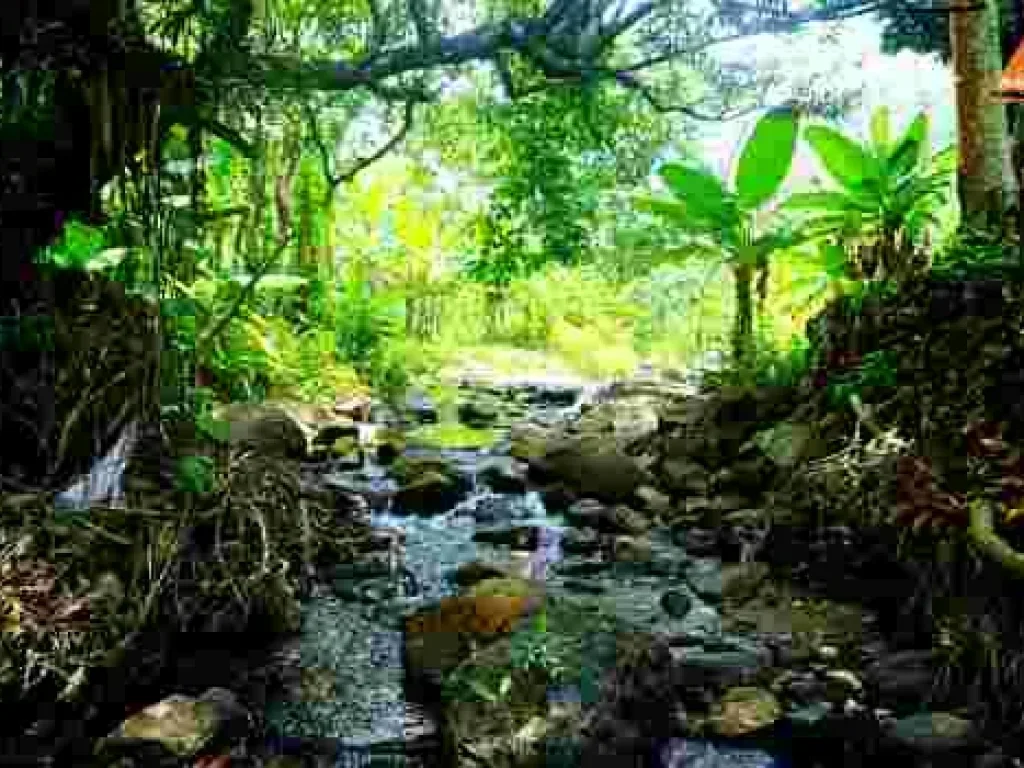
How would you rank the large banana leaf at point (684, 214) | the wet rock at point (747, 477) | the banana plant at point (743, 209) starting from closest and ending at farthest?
1. the wet rock at point (747, 477)
2. the banana plant at point (743, 209)
3. the large banana leaf at point (684, 214)

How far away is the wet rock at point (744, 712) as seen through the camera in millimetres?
3244

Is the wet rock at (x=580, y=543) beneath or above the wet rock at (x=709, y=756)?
above

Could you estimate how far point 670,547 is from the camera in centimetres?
540

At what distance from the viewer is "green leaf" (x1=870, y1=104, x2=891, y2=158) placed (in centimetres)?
662

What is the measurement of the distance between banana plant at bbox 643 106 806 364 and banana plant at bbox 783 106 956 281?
0.40m

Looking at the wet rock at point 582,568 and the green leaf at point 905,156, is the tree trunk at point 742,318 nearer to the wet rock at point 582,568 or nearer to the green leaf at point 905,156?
the green leaf at point 905,156

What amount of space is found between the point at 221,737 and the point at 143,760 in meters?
0.28

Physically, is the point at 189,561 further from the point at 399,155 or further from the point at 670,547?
the point at 399,155

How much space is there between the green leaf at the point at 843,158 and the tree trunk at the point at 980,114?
1039 millimetres

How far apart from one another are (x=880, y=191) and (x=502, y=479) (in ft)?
10.2

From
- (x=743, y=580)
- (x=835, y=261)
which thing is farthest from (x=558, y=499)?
(x=835, y=261)

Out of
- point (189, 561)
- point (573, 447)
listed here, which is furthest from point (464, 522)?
point (189, 561)

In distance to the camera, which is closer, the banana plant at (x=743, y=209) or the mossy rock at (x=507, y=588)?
the mossy rock at (x=507, y=588)

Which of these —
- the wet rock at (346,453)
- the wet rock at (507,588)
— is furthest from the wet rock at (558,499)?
the wet rock at (507,588)
